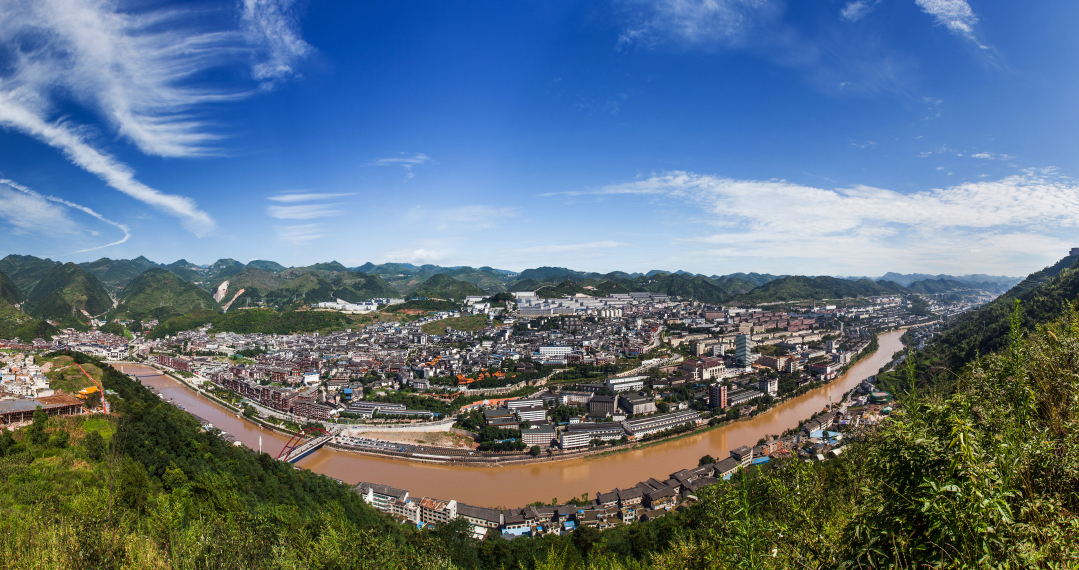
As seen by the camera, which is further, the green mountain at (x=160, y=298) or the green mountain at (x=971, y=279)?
the green mountain at (x=971, y=279)

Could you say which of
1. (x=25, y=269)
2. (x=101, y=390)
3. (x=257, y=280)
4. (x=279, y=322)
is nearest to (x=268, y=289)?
(x=257, y=280)

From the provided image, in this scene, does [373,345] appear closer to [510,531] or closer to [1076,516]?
[510,531]

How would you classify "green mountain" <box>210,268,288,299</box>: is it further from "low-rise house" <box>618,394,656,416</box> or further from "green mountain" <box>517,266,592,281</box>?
"low-rise house" <box>618,394,656,416</box>

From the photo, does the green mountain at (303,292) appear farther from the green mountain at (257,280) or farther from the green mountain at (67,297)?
the green mountain at (67,297)

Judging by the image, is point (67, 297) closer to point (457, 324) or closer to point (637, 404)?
point (457, 324)

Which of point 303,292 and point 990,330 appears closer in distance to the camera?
point 990,330

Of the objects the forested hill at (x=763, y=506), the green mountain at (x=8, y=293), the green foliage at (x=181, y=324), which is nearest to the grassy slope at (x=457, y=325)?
the green foliage at (x=181, y=324)

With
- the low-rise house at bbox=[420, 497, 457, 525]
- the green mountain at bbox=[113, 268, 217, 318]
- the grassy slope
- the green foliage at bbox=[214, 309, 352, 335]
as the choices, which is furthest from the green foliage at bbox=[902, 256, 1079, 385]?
the green mountain at bbox=[113, 268, 217, 318]
